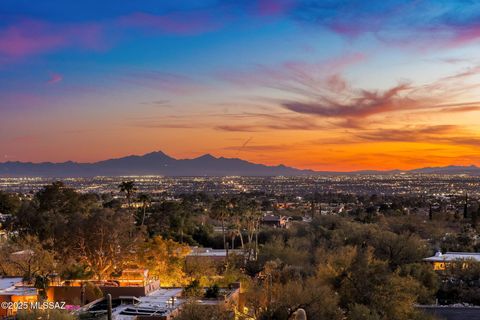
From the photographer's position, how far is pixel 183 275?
126ft

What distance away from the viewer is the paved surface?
30812mm

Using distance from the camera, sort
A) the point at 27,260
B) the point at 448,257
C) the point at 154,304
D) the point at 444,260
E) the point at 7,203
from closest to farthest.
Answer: the point at 154,304, the point at 27,260, the point at 444,260, the point at 448,257, the point at 7,203

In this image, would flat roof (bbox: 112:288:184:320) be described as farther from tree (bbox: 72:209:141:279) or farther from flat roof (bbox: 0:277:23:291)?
flat roof (bbox: 0:277:23:291)

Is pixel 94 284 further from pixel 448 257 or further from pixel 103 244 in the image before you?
pixel 448 257

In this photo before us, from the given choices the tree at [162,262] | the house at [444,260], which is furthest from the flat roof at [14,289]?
the house at [444,260]

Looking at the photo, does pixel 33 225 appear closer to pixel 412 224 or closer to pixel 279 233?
pixel 279 233

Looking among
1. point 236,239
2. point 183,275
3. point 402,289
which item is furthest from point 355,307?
point 236,239

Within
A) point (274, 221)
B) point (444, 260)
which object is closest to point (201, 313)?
point (444, 260)

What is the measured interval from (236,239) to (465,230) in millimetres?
24303

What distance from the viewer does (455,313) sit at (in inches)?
1240

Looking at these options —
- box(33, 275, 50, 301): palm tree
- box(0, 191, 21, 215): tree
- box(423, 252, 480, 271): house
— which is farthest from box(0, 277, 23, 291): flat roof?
box(0, 191, 21, 215): tree

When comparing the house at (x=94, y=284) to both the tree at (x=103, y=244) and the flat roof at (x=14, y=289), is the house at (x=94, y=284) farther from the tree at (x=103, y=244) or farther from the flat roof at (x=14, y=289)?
the tree at (x=103, y=244)

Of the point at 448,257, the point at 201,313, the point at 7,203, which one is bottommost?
the point at 448,257

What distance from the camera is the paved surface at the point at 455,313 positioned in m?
30.8
